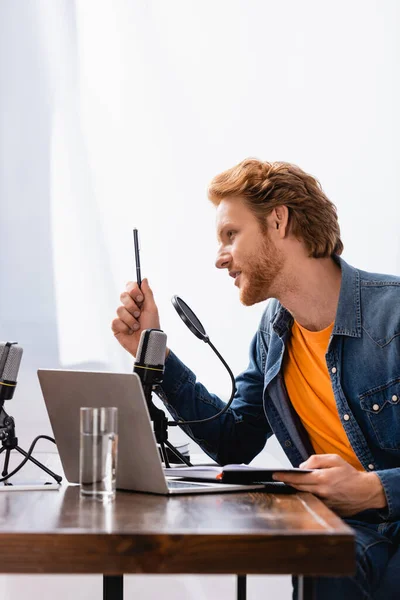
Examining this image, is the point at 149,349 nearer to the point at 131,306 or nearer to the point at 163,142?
the point at 131,306

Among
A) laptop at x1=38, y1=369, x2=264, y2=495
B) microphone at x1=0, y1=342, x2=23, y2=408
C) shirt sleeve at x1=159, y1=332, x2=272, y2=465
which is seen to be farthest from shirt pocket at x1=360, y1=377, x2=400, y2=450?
microphone at x1=0, y1=342, x2=23, y2=408

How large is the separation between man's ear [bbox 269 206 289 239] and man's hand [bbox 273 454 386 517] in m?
0.76

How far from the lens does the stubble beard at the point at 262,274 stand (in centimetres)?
186

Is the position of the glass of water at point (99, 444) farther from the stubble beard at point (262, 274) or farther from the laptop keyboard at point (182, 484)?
the stubble beard at point (262, 274)

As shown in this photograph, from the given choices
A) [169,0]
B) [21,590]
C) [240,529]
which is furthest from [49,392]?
[169,0]

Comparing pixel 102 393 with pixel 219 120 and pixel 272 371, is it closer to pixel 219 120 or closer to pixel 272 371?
pixel 272 371

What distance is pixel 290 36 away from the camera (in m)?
2.84

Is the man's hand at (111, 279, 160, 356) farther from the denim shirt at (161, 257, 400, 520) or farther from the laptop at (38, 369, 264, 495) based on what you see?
the laptop at (38, 369, 264, 495)

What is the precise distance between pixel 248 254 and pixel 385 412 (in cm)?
49

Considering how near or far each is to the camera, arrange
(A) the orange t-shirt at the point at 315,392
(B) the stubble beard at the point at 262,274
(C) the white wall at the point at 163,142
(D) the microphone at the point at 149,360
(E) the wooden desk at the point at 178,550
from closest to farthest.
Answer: (E) the wooden desk at the point at 178,550 → (D) the microphone at the point at 149,360 → (A) the orange t-shirt at the point at 315,392 → (B) the stubble beard at the point at 262,274 → (C) the white wall at the point at 163,142

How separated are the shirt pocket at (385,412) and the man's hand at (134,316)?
49 cm

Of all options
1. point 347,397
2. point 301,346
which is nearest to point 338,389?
point 347,397

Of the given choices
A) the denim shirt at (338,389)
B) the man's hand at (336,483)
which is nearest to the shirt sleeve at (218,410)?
the denim shirt at (338,389)

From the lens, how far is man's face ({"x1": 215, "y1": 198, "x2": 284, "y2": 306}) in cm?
186
